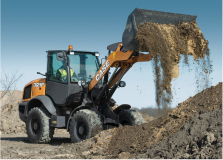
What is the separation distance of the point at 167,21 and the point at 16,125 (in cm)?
1075

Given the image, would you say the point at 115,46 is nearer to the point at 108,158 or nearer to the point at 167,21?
the point at 167,21

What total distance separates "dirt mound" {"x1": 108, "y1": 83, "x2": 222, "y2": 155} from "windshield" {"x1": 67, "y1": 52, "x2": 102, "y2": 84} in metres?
2.21

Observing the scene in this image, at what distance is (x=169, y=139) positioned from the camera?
6039 mm

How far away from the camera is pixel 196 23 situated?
8250mm

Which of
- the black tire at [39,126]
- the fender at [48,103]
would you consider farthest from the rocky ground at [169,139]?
the fender at [48,103]

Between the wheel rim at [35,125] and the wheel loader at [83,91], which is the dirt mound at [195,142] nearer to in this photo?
the wheel loader at [83,91]

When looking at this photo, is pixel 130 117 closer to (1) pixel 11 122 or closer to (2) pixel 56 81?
(2) pixel 56 81

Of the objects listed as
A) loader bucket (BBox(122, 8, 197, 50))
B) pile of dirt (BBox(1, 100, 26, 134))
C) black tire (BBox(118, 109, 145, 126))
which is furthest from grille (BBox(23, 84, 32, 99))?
pile of dirt (BBox(1, 100, 26, 134))

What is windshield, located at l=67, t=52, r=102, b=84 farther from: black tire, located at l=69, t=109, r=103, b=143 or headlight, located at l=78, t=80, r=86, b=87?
black tire, located at l=69, t=109, r=103, b=143

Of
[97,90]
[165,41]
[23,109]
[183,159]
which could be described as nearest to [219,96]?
[165,41]

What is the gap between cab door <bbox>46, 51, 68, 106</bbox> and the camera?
29.1ft

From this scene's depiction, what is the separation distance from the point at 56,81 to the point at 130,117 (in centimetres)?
254

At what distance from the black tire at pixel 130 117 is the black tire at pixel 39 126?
2.22 metres

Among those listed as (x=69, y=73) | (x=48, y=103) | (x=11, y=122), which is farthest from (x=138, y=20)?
(x=11, y=122)
